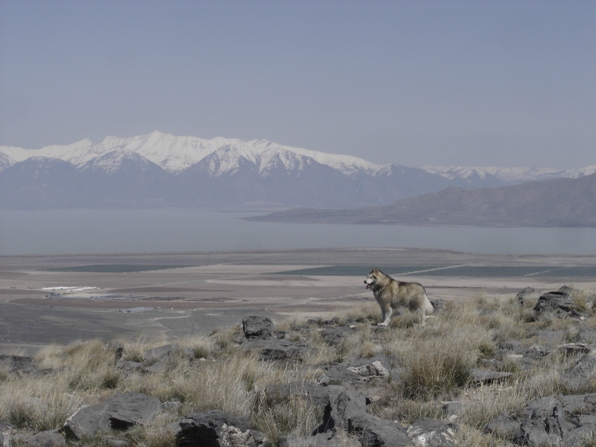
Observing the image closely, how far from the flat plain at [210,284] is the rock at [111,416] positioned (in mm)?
13179

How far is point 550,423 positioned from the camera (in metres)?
4.88

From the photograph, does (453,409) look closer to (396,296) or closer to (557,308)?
(396,296)

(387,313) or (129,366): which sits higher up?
(387,313)

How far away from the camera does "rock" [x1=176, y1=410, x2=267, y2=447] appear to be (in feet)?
15.8

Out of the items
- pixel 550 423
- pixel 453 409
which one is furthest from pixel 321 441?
pixel 550 423

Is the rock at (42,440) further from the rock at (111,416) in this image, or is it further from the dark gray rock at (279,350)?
the dark gray rock at (279,350)

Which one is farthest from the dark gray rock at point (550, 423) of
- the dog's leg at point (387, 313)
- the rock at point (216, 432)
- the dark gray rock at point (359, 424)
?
the dog's leg at point (387, 313)

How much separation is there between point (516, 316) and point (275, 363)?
5874 millimetres

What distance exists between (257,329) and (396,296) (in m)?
2.48

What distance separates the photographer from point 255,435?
5.01 meters

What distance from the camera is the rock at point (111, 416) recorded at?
5562 mm

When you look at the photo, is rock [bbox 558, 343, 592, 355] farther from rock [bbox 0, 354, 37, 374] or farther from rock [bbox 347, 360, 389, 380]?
rock [bbox 0, 354, 37, 374]

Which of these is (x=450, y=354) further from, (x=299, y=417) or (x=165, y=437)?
(x=165, y=437)

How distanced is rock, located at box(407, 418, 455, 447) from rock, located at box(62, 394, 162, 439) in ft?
6.82
